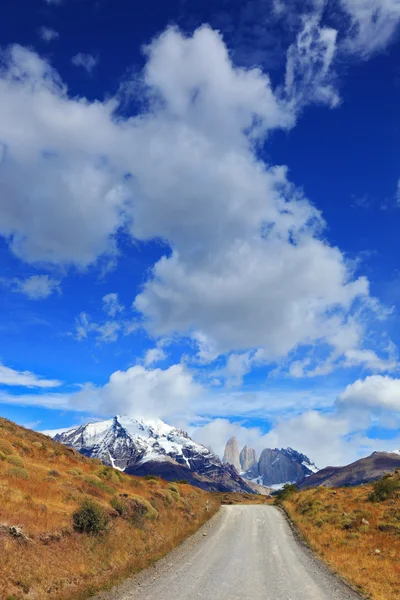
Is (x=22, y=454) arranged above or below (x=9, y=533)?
above

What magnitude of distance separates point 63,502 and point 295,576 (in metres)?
13.1

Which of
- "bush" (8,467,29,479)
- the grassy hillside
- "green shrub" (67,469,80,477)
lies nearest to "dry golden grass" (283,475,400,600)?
the grassy hillside

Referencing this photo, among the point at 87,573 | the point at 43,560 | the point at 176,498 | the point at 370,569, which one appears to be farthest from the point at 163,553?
the point at 176,498

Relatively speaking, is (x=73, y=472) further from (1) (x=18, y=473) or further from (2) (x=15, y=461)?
(1) (x=18, y=473)

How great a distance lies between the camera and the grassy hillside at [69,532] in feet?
43.9

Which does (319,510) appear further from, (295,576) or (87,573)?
(87,573)

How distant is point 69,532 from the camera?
17.5 m

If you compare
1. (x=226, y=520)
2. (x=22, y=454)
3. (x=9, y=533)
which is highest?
(x=22, y=454)

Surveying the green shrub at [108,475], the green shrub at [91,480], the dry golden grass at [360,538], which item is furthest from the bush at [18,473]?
the dry golden grass at [360,538]

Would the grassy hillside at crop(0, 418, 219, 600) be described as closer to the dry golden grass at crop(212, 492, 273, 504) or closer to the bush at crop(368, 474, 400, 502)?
the bush at crop(368, 474, 400, 502)

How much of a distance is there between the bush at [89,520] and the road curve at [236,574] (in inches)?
123

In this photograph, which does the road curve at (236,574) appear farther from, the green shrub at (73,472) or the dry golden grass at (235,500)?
the dry golden grass at (235,500)

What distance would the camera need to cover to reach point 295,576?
1823 centimetres

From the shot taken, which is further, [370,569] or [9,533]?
[370,569]
